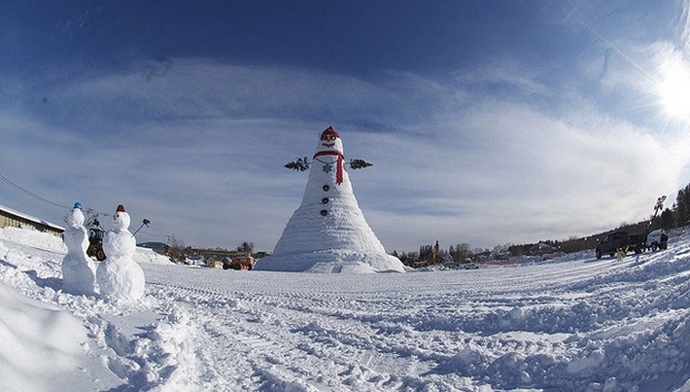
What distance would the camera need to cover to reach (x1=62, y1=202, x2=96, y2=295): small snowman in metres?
6.98

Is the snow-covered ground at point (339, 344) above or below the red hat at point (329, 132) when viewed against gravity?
below

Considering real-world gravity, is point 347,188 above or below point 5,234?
above

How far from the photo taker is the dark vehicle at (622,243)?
2121 cm

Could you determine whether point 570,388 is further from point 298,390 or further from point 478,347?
point 298,390

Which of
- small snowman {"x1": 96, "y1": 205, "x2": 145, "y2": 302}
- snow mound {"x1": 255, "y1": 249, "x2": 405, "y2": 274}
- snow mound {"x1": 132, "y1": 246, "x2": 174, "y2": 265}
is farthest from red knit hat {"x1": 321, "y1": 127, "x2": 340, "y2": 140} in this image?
small snowman {"x1": 96, "y1": 205, "x2": 145, "y2": 302}

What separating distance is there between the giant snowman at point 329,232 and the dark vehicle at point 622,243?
38.0 feet

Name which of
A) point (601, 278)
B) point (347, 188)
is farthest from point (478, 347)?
point (347, 188)

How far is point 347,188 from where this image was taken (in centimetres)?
2873

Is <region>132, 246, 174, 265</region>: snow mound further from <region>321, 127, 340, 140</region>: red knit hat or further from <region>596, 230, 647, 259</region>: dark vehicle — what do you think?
<region>596, 230, 647, 259</region>: dark vehicle

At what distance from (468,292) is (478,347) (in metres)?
5.53

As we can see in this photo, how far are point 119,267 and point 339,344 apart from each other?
400 centimetres

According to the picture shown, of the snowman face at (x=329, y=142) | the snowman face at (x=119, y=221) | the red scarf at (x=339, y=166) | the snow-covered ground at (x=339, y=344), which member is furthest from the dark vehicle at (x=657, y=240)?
the snowman face at (x=119, y=221)

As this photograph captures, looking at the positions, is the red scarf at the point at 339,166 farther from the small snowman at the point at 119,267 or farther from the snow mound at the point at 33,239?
the small snowman at the point at 119,267

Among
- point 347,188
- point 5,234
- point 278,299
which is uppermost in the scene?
point 347,188
